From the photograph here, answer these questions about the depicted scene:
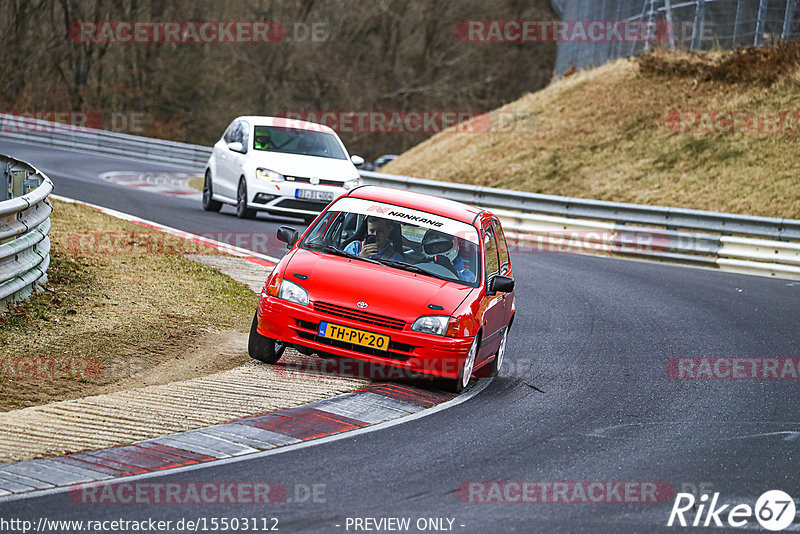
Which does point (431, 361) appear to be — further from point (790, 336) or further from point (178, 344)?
point (790, 336)

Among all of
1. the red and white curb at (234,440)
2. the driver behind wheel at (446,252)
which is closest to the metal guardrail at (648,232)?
the driver behind wheel at (446,252)

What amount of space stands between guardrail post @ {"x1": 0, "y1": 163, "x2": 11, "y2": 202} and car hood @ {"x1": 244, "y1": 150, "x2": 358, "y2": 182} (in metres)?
6.69

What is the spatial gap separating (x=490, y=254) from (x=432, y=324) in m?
1.63

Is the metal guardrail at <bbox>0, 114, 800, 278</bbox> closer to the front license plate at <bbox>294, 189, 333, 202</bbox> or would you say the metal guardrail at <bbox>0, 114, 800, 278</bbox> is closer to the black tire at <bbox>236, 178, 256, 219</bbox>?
the front license plate at <bbox>294, 189, 333, 202</bbox>

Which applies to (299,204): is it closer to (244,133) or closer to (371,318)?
(244,133)

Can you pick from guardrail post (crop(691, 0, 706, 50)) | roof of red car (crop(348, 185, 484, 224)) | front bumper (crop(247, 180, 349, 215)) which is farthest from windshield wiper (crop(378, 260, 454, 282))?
guardrail post (crop(691, 0, 706, 50))

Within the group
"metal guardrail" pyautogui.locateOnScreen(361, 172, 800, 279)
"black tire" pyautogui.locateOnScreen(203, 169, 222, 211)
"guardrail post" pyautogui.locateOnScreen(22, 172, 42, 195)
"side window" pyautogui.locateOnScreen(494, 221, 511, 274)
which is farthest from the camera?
"black tire" pyautogui.locateOnScreen(203, 169, 222, 211)

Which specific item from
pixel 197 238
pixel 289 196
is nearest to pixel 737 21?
pixel 289 196

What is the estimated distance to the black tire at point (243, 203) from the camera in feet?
62.9

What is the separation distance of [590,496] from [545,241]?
16.6m

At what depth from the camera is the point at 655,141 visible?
1197 inches

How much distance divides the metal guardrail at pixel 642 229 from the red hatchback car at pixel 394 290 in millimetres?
11336

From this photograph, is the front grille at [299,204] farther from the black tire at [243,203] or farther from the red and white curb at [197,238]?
the red and white curb at [197,238]

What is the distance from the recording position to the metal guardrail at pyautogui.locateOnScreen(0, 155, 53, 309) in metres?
10.1
